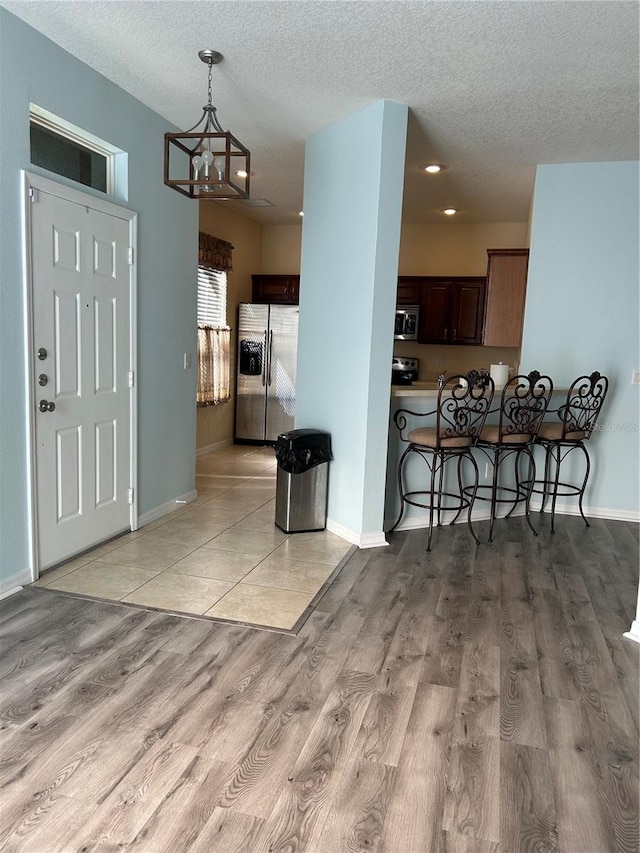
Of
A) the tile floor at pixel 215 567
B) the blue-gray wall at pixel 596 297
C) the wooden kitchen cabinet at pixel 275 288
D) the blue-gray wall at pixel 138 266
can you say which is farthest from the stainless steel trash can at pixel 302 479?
the wooden kitchen cabinet at pixel 275 288

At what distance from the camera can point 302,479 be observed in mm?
4191

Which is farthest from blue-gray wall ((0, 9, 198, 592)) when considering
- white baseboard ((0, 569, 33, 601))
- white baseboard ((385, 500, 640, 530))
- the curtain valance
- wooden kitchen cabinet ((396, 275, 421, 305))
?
wooden kitchen cabinet ((396, 275, 421, 305))

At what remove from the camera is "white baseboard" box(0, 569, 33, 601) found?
9.95 feet

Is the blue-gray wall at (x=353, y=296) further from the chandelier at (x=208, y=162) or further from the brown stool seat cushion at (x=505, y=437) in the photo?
the chandelier at (x=208, y=162)

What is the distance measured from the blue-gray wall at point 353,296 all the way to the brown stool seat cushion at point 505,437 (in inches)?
32.8

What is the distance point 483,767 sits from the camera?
1964mm

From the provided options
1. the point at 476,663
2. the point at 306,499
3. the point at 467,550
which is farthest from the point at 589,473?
the point at 476,663

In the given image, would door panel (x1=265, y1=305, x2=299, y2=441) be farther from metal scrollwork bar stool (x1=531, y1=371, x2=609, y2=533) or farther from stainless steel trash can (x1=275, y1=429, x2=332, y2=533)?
metal scrollwork bar stool (x1=531, y1=371, x2=609, y2=533)

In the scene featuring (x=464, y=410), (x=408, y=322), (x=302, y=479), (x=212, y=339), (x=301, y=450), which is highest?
(x=408, y=322)

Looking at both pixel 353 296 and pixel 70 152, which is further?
pixel 353 296

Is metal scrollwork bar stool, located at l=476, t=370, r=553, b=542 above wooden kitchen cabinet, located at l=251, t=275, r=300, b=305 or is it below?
below

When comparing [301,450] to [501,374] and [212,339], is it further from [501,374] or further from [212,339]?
[212,339]

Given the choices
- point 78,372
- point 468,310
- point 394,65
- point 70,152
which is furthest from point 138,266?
point 468,310

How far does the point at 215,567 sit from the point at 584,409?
2.86 meters
